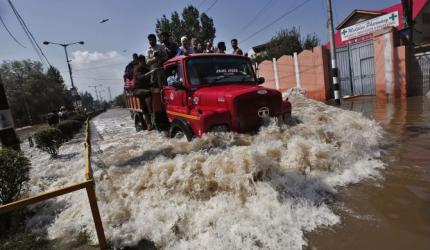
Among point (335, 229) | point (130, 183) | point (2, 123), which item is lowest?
point (335, 229)

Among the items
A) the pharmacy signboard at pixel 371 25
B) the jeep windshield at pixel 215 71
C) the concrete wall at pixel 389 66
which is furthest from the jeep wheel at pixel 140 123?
the pharmacy signboard at pixel 371 25

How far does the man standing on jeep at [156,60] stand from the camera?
6974mm

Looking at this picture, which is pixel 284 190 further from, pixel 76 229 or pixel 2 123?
pixel 2 123

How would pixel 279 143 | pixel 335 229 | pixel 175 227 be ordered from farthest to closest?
pixel 279 143 < pixel 175 227 < pixel 335 229

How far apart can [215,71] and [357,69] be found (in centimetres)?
1263

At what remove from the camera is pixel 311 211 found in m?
3.42

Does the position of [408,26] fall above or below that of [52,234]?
above

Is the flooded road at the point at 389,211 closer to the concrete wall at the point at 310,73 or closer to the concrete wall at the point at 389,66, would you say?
the concrete wall at the point at 389,66

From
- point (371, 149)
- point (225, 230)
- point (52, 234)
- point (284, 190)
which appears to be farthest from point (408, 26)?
point (52, 234)

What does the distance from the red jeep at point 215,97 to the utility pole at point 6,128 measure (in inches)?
118

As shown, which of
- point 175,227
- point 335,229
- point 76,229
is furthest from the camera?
point 76,229

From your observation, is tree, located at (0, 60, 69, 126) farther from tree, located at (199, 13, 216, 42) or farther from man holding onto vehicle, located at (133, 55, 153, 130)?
man holding onto vehicle, located at (133, 55, 153, 130)

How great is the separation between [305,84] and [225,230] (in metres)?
16.7

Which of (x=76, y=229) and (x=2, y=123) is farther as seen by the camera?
(x=2, y=123)
